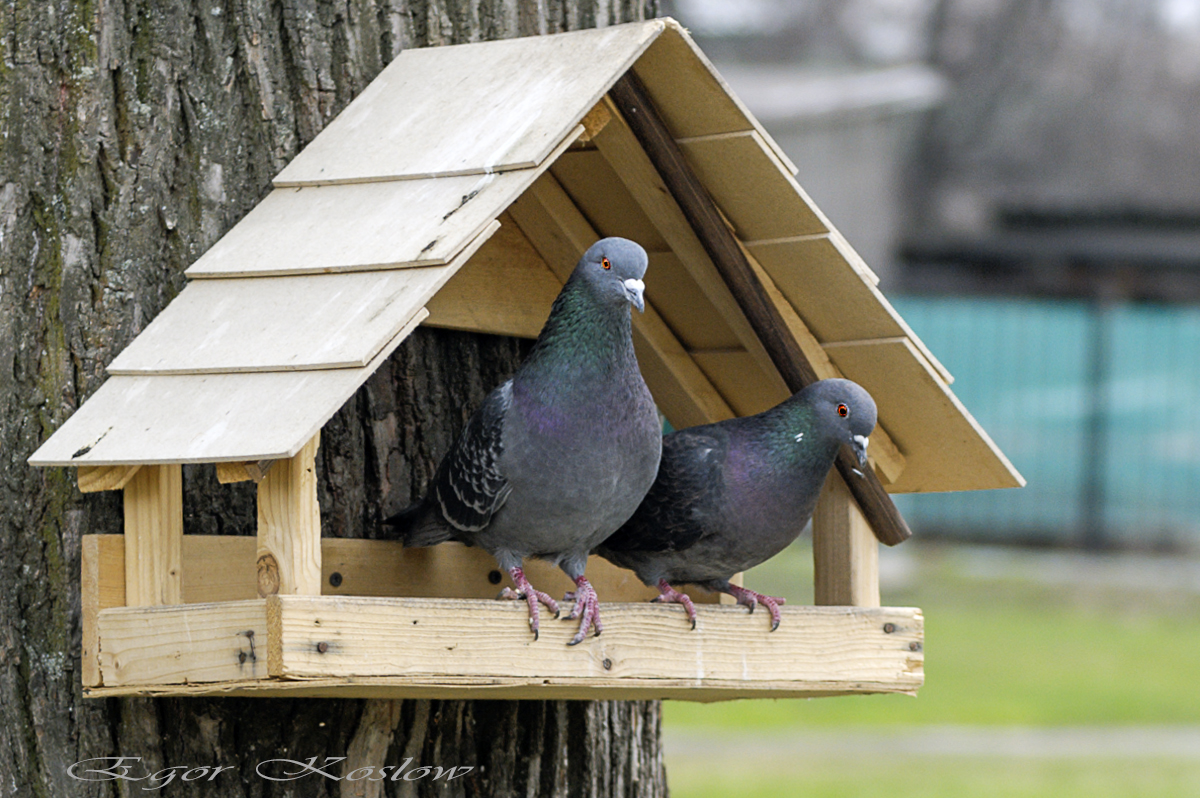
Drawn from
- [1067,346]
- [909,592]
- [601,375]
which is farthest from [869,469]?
[1067,346]

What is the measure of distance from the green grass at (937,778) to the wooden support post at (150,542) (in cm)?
476

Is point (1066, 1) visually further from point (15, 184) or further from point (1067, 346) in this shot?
point (15, 184)

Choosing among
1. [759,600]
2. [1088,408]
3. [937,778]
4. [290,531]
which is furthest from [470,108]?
[1088,408]

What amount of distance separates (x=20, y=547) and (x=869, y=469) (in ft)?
5.79

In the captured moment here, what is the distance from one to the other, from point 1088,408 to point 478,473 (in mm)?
13958

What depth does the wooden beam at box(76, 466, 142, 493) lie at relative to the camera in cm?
253

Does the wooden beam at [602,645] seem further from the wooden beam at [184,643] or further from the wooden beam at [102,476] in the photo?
the wooden beam at [102,476]

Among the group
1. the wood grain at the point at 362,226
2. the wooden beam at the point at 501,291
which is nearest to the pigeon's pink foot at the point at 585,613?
the wood grain at the point at 362,226

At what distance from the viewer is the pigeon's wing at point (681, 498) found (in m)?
3.07

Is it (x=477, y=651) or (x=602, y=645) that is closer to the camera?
(x=477, y=651)

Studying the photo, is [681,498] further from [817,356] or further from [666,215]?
[666,215]

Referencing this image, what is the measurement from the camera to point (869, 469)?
3297 mm

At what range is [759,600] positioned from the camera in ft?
9.94

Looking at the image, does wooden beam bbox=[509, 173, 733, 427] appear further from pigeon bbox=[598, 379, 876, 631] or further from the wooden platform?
the wooden platform
